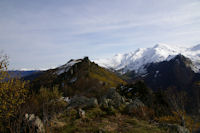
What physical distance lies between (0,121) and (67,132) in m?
7.77

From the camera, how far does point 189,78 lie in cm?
18800

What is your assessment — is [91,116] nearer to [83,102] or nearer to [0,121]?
[83,102]

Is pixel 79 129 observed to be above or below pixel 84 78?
below

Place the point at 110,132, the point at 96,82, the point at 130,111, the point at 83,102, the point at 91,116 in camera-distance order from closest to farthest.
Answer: the point at 110,132 < the point at 91,116 < the point at 130,111 < the point at 83,102 < the point at 96,82

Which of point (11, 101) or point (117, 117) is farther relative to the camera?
point (117, 117)

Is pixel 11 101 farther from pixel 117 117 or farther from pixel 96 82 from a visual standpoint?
pixel 96 82

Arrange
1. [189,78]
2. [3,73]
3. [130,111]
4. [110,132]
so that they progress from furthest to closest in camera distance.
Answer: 1. [189,78]
2. [130,111]
3. [110,132]
4. [3,73]

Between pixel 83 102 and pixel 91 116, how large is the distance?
830 centimetres

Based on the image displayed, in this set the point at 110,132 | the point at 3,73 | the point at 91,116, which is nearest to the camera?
the point at 3,73

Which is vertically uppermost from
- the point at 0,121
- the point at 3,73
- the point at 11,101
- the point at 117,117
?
the point at 3,73

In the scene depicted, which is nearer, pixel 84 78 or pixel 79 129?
pixel 79 129

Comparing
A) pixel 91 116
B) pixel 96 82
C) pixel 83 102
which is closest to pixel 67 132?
pixel 91 116

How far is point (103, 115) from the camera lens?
23.5 m

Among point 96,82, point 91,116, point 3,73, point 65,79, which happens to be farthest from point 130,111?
point 65,79
